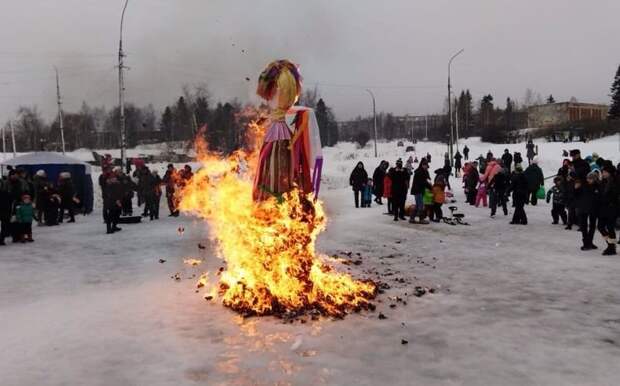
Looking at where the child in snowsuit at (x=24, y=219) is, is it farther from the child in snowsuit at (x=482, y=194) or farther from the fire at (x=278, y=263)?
the child in snowsuit at (x=482, y=194)

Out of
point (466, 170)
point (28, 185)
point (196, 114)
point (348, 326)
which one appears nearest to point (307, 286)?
point (348, 326)

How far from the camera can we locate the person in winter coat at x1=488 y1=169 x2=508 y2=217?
17.5m

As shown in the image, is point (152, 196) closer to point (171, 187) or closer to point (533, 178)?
point (171, 187)

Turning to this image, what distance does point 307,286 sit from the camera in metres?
7.45

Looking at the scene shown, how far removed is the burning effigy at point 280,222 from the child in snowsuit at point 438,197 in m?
9.05

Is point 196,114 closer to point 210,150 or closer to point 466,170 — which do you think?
point 210,150

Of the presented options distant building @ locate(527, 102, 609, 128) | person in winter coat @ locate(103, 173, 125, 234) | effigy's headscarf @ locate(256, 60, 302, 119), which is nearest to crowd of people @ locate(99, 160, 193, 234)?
person in winter coat @ locate(103, 173, 125, 234)

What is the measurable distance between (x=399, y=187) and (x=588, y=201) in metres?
6.39

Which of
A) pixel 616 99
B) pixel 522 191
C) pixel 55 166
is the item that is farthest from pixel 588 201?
pixel 616 99

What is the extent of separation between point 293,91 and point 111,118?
365 feet

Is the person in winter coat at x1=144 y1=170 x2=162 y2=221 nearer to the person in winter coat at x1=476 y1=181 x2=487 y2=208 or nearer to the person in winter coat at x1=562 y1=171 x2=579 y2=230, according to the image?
the person in winter coat at x1=476 y1=181 x2=487 y2=208

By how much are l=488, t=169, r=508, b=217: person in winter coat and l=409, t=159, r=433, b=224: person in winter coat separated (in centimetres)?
266

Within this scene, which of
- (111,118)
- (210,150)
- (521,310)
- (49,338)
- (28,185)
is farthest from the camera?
(111,118)

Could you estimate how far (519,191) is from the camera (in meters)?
15.4
